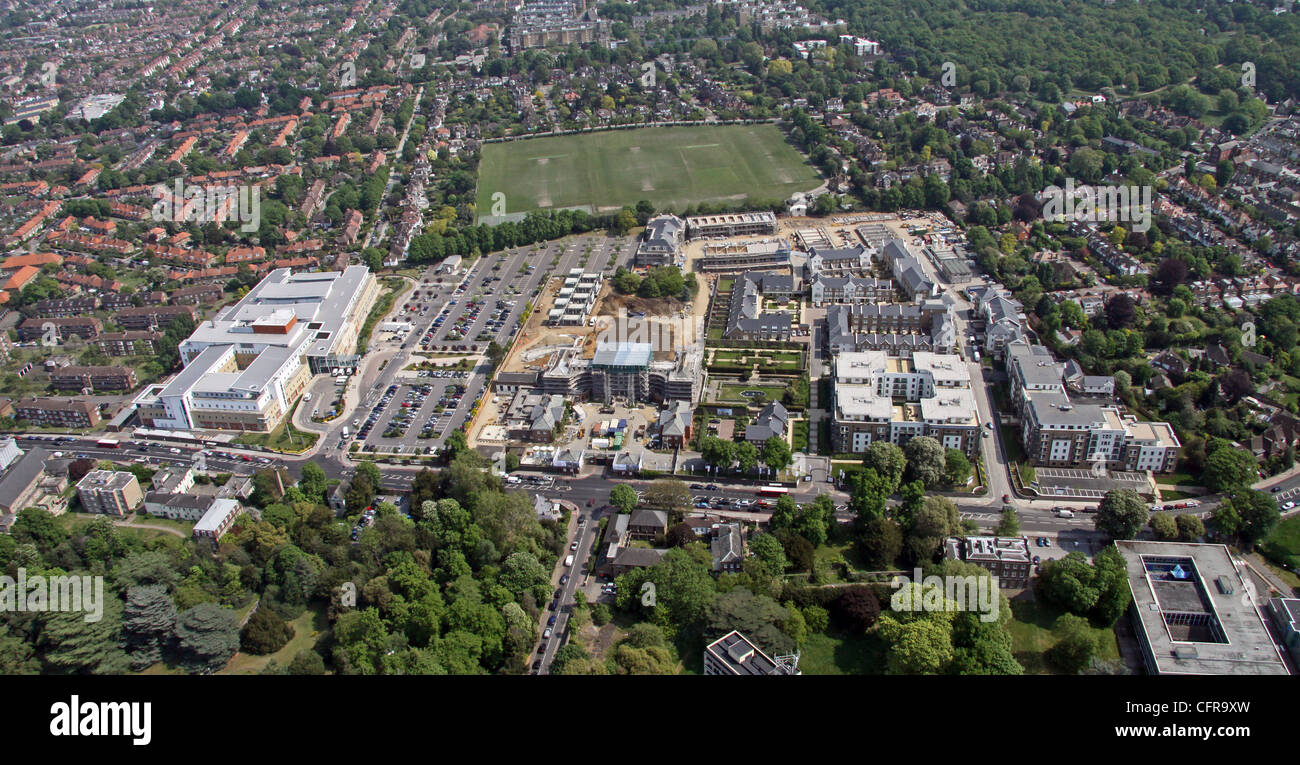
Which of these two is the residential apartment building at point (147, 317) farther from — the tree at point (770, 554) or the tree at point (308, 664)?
the tree at point (770, 554)

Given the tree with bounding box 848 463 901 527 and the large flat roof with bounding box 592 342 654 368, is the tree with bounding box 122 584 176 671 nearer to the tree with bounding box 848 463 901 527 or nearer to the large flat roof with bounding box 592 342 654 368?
the large flat roof with bounding box 592 342 654 368

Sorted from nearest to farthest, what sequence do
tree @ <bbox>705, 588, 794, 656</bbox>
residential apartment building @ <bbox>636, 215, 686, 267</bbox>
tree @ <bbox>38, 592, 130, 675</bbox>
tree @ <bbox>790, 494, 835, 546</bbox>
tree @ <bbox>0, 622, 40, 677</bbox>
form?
tree @ <bbox>0, 622, 40, 677</bbox>
tree @ <bbox>705, 588, 794, 656</bbox>
tree @ <bbox>38, 592, 130, 675</bbox>
tree @ <bbox>790, 494, 835, 546</bbox>
residential apartment building @ <bbox>636, 215, 686, 267</bbox>

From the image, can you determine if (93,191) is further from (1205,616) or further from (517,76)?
(1205,616)

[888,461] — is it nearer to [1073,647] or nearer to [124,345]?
[1073,647]

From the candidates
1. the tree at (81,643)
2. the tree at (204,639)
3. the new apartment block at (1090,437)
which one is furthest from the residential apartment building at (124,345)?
the new apartment block at (1090,437)

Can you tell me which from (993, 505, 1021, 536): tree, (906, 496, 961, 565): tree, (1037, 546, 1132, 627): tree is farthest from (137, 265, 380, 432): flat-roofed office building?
(1037, 546, 1132, 627): tree

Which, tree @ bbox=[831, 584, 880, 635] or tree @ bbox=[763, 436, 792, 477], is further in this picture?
tree @ bbox=[763, 436, 792, 477]
